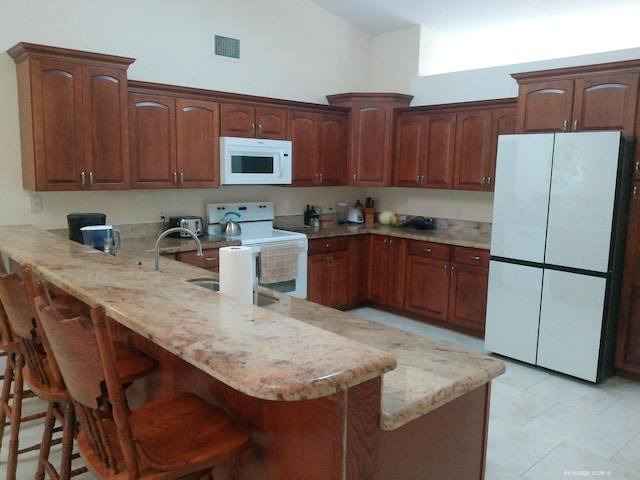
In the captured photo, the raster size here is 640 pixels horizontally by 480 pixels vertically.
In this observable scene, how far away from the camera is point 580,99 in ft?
12.1

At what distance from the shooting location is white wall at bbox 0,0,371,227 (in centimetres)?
372

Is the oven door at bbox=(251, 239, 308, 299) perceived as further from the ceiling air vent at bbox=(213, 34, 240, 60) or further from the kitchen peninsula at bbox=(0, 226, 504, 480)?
the kitchen peninsula at bbox=(0, 226, 504, 480)

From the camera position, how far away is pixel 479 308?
4523 millimetres

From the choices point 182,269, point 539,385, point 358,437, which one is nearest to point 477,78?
point 539,385

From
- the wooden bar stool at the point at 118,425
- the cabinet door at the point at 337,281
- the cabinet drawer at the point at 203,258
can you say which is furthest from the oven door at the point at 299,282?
the wooden bar stool at the point at 118,425

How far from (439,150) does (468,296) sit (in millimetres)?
1462

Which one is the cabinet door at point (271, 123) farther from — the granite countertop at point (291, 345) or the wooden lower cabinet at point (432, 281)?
the granite countertop at point (291, 345)

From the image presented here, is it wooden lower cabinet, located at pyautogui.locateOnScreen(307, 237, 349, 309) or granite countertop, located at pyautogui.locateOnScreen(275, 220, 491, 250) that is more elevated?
granite countertop, located at pyautogui.locateOnScreen(275, 220, 491, 250)

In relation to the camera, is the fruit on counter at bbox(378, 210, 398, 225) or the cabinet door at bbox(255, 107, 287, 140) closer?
the cabinet door at bbox(255, 107, 287, 140)

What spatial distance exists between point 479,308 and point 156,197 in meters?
3.00

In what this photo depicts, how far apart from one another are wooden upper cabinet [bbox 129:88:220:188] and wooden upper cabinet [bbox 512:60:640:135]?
8.30 feet

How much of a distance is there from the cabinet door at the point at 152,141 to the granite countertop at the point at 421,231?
1.46 m

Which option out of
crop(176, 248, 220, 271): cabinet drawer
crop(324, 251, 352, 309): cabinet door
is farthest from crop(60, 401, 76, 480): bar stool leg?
crop(324, 251, 352, 309): cabinet door

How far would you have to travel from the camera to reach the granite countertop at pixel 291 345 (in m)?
1.12
